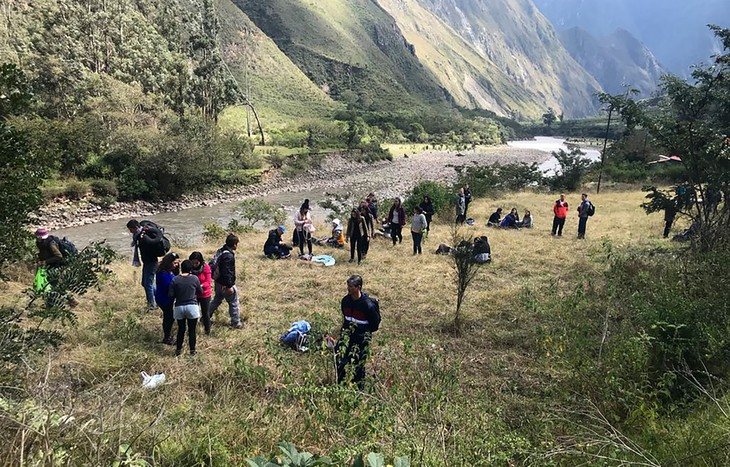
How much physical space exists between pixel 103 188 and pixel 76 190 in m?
1.44

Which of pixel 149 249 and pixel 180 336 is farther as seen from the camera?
pixel 149 249

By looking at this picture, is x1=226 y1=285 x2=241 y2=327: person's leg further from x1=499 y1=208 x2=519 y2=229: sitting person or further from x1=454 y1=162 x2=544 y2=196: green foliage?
x1=454 y1=162 x2=544 y2=196: green foliage

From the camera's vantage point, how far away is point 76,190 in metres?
23.6

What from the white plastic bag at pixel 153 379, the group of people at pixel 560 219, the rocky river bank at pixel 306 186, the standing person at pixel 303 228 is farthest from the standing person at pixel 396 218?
the rocky river bank at pixel 306 186

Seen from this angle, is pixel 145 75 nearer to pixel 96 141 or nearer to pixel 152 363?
pixel 96 141

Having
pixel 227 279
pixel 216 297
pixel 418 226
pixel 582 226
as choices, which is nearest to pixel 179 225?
pixel 418 226

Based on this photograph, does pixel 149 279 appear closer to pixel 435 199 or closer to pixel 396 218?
pixel 396 218

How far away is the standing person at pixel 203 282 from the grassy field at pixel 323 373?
0.30 meters

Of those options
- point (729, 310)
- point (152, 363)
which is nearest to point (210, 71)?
point (152, 363)

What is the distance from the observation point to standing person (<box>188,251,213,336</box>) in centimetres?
615

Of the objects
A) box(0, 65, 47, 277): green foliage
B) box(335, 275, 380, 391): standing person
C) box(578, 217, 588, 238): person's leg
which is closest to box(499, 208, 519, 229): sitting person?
box(578, 217, 588, 238): person's leg

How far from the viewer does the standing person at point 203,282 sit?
6.15 meters

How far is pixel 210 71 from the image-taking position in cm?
4388

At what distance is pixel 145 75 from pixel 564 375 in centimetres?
4573
